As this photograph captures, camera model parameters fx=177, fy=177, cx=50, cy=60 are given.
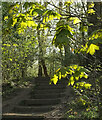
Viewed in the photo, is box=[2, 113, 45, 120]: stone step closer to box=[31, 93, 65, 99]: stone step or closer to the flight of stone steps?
the flight of stone steps

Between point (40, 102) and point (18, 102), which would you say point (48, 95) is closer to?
point (40, 102)

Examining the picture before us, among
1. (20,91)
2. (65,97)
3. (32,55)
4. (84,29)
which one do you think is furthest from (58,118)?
(32,55)

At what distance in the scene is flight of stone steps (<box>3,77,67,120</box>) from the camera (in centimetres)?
662

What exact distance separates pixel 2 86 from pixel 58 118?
536 centimetres

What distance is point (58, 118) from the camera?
568 centimetres

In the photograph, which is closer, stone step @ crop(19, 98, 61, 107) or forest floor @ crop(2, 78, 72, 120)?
forest floor @ crop(2, 78, 72, 120)

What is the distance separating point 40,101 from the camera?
7859mm

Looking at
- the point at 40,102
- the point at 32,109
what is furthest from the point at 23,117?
the point at 40,102

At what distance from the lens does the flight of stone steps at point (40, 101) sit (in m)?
6.62

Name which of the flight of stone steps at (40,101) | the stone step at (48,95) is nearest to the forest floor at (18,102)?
the flight of stone steps at (40,101)

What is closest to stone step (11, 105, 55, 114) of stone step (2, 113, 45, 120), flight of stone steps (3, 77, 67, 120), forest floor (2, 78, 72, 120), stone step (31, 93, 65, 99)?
flight of stone steps (3, 77, 67, 120)

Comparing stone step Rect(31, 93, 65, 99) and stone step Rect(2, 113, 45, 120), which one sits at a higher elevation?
stone step Rect(31, 93, 65, 99)

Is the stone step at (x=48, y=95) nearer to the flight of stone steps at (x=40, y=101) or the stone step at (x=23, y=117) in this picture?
the flight of stone steps at (x=40, y=101)

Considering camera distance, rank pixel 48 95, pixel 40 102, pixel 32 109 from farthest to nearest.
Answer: pixel 48 95
pixel 40 102
pixel 32 109
